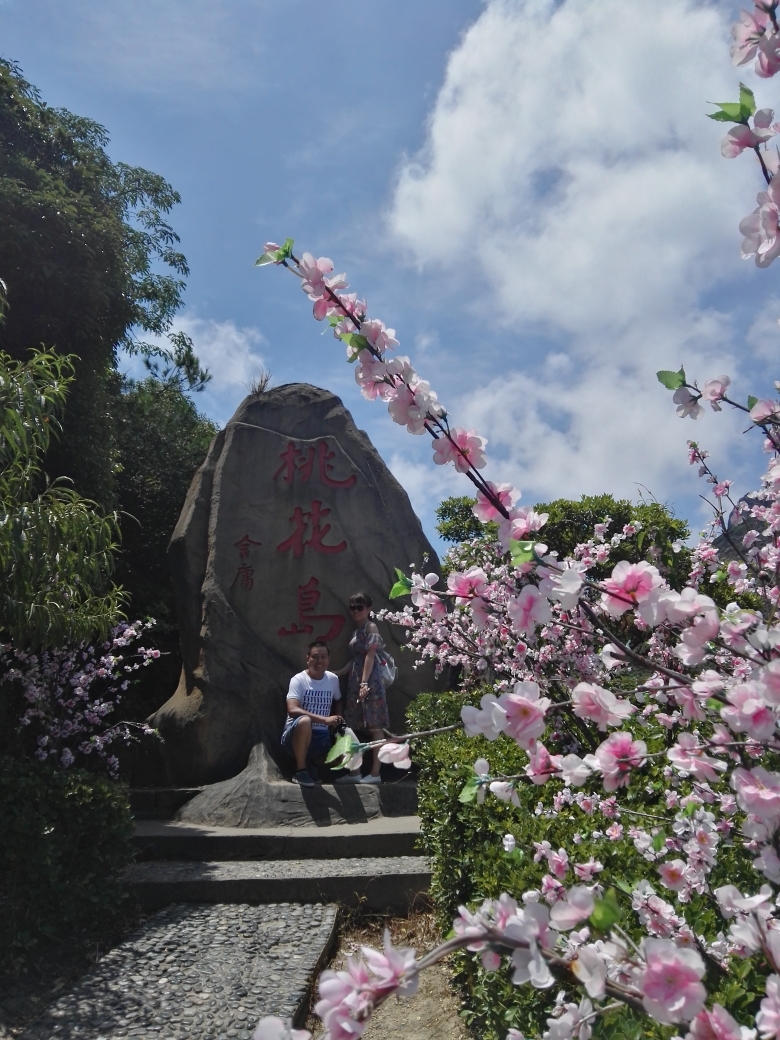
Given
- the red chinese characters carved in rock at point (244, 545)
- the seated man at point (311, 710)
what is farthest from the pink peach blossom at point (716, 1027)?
the red chinese characters carved in rock at point (244, 545)

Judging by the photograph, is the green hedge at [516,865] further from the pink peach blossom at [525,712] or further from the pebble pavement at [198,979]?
the pebble pavement at [198,979]

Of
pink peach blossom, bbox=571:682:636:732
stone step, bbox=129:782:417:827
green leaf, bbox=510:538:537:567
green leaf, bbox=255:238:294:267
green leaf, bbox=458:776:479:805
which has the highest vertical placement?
green leaf, bbox=255:238:294:267

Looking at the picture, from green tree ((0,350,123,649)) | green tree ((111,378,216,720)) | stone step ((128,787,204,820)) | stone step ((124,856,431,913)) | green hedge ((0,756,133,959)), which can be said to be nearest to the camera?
green hedge ((0,756,133,959))

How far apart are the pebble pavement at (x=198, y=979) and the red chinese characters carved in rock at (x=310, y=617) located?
3110mm

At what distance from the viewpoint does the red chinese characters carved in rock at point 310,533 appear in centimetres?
731

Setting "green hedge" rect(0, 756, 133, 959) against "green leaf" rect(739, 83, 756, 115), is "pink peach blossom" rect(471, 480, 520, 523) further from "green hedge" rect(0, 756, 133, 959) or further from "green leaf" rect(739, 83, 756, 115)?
"green hedge" rect(0, 756, 133, 959)

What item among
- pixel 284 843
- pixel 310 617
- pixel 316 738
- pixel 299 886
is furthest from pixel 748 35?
pixel 310 617

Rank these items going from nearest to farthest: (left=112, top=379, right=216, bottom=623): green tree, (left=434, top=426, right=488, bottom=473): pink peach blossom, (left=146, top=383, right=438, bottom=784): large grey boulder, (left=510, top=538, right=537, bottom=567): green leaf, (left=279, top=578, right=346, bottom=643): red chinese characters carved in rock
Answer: (left=510, top=538, right=537, bottom=567): green leaf
(left=434, top=426, right=488, bottom=473): pink peach blossom
(left=146, top=383, right=438, bottom=784): large grey boulder
(left=279, top=578, right=346, bottom=643): red chinese characters carved in rock
(left=112, top=379, right=216, bottom=623): green tree

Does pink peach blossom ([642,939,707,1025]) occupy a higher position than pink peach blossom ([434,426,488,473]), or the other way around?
pink peach blossom ([434,426,488,473])

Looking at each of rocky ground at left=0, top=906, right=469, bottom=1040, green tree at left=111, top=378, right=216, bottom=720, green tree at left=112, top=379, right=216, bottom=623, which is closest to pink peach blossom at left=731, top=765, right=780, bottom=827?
rocky ground at left=0, top=906, right=469, bottom=1040

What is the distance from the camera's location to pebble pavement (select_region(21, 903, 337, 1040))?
2900 millimetres

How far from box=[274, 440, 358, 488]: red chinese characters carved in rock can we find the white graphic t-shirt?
2.00 meters

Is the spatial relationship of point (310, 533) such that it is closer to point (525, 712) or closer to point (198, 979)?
point (198, 979)

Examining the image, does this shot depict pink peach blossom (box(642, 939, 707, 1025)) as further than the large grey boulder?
No
